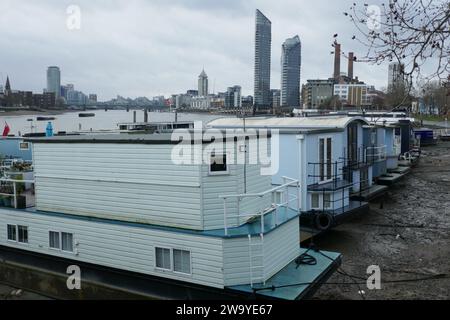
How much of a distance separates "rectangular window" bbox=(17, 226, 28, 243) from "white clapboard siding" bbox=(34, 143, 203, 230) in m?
0.81

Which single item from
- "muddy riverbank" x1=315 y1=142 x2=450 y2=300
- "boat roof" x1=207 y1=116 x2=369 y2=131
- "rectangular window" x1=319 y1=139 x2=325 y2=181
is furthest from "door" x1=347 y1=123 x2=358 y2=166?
"rectangular window" x1=319 y1=139 x2=325 y2=181

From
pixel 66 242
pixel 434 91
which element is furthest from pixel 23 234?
pixel 434 91

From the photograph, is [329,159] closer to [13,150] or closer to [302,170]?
[302,170]

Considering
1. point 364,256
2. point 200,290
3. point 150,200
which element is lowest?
point 364,256

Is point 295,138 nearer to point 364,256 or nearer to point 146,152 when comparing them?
point 364,256

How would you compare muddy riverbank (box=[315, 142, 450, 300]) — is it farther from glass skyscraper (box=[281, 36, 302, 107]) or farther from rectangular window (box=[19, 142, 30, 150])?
rectangular window (box=[19, 142, 30, 150])

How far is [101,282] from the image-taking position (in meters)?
12.0

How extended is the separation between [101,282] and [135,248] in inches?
59.6

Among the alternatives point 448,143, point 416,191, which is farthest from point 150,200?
point 448,143

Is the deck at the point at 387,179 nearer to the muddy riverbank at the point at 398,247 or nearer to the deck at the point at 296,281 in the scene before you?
the muddy riverbank at the point at 398,247

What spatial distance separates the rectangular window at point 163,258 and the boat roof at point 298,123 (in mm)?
10932

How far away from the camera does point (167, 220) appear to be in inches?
440

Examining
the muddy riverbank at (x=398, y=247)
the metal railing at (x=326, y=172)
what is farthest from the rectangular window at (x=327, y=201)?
the muddy riverbank at (x=398, y=247)

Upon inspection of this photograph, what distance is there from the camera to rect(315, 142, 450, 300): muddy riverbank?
13.5 metres
